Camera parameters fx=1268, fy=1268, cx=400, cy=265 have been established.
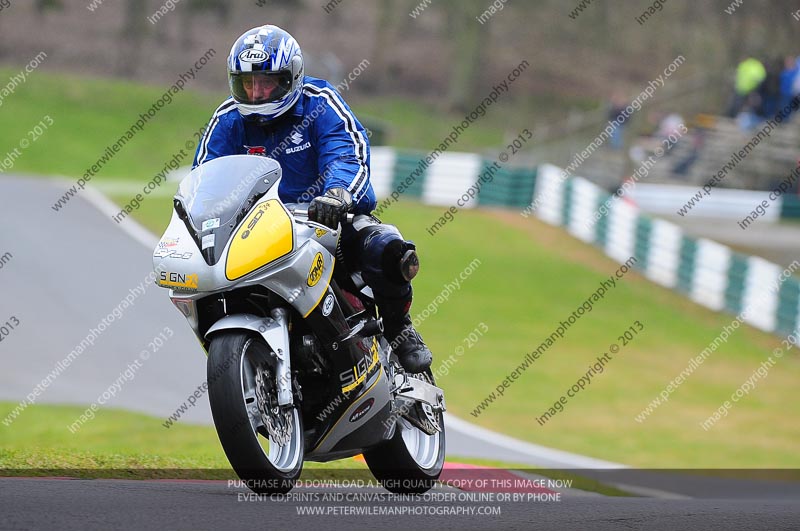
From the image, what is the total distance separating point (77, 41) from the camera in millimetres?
40125

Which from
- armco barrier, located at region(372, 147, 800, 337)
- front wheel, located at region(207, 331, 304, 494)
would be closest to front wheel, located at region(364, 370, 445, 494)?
front wheel, located at region(207, 331, 304, 494)

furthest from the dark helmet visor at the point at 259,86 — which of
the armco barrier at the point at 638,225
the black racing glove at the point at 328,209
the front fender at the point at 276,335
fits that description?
the armco barrier at the point at 638,225

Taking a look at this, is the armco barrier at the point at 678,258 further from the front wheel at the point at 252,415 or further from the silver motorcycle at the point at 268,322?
the front wheel at the point at 252,415

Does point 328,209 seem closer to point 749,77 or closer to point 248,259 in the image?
point 248,259

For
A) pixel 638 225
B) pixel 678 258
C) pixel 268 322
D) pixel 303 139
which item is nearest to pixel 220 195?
pixel 268 322

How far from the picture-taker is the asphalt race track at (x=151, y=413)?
506 cm

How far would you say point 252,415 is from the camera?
5.39 m

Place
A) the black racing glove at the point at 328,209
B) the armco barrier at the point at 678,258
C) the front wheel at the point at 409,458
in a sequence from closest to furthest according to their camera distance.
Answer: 1. the black racing glove at the point at 328,209
2. the front wheel at the point at 409,458
3. the armco barrier at the point at 678,258

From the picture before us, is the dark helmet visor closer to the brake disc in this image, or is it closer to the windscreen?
the windscreen

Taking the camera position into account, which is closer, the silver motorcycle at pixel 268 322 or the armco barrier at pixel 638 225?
the silver motorcycle at pixel 268 322

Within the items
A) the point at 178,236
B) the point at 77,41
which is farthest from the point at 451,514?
the point at 77,41

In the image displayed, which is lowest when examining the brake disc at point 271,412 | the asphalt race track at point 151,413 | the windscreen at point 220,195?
the asphalt race track at point 151,413

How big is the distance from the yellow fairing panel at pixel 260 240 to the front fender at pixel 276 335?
220 mm

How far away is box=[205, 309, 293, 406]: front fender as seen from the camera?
5410 mm
